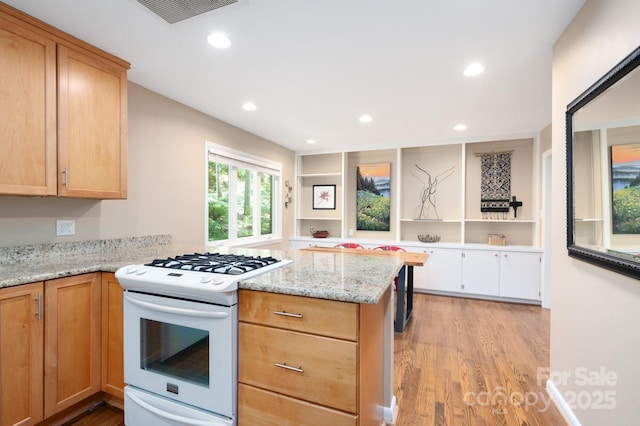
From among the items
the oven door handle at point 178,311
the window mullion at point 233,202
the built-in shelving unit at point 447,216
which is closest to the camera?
the oven door handle at point 178,311

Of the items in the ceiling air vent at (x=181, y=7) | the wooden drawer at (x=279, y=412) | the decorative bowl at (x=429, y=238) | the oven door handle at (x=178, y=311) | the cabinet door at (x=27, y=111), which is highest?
the ceiling air vent at (x=181, y=7)

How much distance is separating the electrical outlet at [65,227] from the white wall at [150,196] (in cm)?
3

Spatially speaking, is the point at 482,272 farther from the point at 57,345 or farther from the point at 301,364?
the point at 57,345

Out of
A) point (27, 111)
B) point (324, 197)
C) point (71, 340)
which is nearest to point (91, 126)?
point (27, 111)

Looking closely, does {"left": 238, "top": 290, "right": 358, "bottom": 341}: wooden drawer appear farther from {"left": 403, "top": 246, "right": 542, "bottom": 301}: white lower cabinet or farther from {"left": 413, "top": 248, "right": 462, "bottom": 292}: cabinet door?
{"left": 413, "top": 248, "right": 462, "bottom": 292}: cabinet door

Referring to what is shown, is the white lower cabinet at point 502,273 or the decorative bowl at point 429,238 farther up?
the decorative bowl at point 429,238

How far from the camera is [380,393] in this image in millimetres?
1694

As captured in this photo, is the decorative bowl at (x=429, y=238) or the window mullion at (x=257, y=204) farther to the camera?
the decorative bowl at (x=429, y=238)

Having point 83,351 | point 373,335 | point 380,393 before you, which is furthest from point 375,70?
point 83,351

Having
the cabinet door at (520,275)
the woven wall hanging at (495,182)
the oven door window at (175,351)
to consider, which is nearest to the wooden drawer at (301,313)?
the oven door window at (175,351)

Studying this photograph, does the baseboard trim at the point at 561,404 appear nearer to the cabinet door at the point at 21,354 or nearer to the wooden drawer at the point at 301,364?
the wooden drawer at the point at 301,364

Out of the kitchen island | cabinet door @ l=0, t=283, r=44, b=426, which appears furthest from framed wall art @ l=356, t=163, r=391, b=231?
cabinet door @ l=0, t=283, r=44, b=426

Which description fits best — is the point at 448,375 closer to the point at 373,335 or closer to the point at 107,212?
the point at 373,335

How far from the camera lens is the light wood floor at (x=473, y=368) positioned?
187 cm
